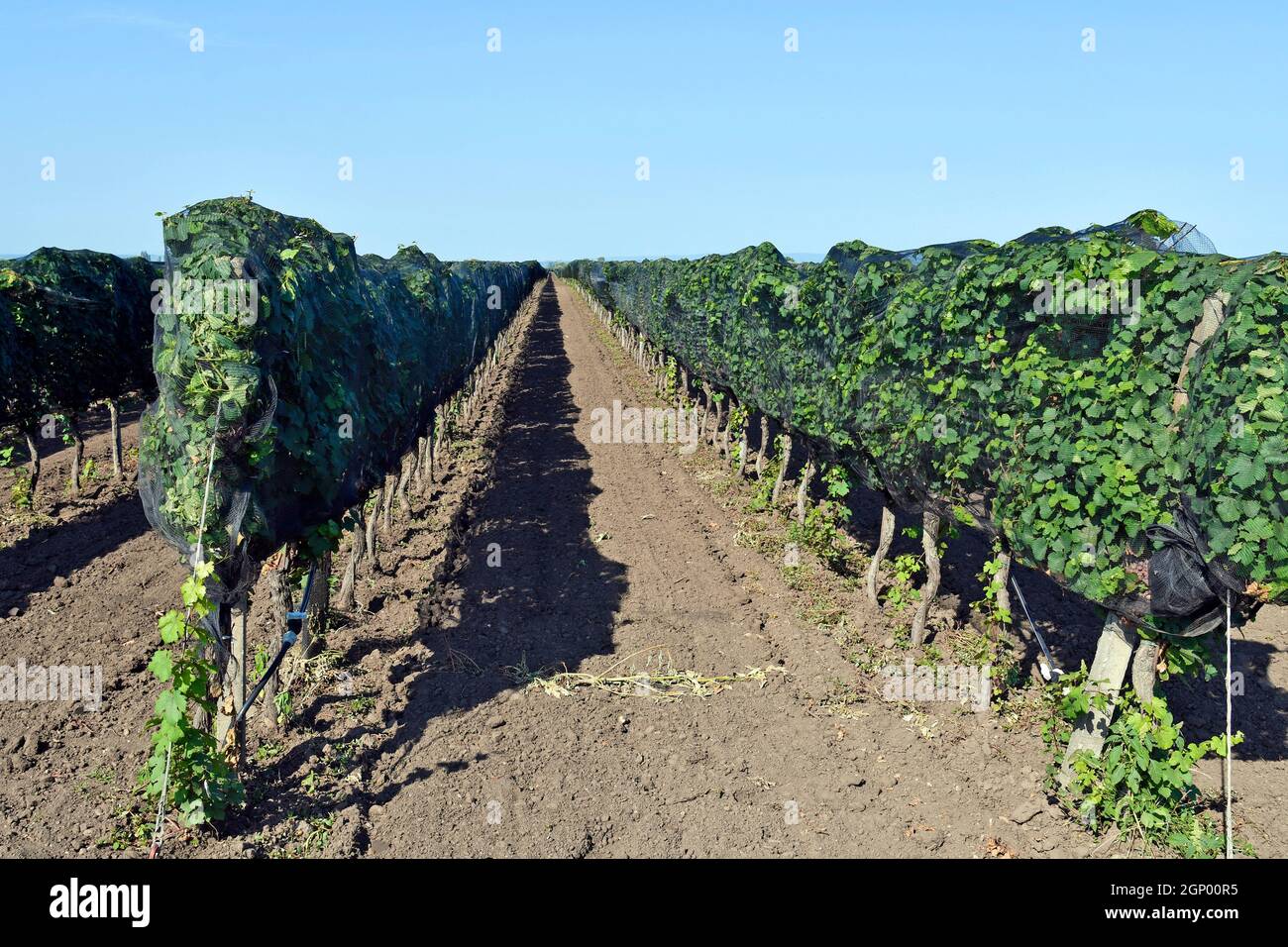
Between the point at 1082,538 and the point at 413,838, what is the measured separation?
541 cm

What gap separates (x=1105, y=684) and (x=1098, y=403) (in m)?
2.19

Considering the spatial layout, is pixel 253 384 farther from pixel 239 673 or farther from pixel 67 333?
pixel 67 333

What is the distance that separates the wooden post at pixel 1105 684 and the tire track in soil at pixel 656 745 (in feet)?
2.05

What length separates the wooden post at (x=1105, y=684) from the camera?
6.23 meters

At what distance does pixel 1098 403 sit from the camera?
593cm

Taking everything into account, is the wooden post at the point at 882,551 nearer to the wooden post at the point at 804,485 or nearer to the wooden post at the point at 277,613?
the wooden post at the point at 804,485

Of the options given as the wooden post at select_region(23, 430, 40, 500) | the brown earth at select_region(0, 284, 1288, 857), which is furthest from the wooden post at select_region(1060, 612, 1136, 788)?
the wooden post at select_region(23, 430, 40, 500)

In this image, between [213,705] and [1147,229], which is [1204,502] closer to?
[1147,229]

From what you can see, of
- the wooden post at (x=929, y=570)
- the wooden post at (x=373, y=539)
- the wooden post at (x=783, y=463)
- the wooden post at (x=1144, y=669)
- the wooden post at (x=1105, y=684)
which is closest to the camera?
the wooden post at (x=1144, y=669)

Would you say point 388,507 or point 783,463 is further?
point 783,463

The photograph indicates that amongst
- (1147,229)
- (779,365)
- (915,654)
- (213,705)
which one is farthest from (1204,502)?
(779,365)

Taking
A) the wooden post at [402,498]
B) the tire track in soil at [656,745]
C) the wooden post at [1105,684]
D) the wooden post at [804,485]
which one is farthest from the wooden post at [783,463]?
the wooden post at [1105,684]

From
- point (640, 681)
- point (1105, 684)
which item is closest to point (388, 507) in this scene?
point (640, 681)

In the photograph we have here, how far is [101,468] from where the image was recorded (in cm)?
1497
